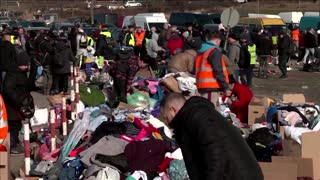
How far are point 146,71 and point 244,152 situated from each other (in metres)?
12.8

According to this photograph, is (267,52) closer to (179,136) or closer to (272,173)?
(272,173)

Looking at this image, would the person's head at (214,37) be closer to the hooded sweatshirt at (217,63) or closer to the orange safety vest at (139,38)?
the hooded sweatshirt at (217,63)

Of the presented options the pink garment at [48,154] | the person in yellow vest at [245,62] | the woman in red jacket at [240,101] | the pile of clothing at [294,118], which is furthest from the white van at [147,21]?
Result: the pink garment at [48,154]

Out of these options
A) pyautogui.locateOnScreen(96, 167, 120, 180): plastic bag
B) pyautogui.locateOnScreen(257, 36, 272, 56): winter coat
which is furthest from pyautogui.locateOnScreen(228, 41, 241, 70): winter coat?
pyautogui.locateOnScreen(96, 167, 120, 180): plastic bag

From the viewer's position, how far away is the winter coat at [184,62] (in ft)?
42.2

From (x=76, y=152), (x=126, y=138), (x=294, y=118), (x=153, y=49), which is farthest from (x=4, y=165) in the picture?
(x=153, y=49)

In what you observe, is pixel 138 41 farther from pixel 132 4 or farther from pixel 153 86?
pixel 132 4

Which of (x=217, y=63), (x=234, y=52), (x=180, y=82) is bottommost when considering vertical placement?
(x=234, y=52)

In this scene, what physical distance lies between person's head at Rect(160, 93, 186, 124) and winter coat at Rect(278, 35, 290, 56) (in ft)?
60.9

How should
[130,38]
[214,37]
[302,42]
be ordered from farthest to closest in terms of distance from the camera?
[302,42] < [130,38] < [214,37]

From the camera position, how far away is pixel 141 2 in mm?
92562

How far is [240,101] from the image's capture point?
12.5 meters

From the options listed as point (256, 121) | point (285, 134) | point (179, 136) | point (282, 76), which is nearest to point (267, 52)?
point (282, 76)

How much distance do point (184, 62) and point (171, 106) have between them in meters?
8.58
